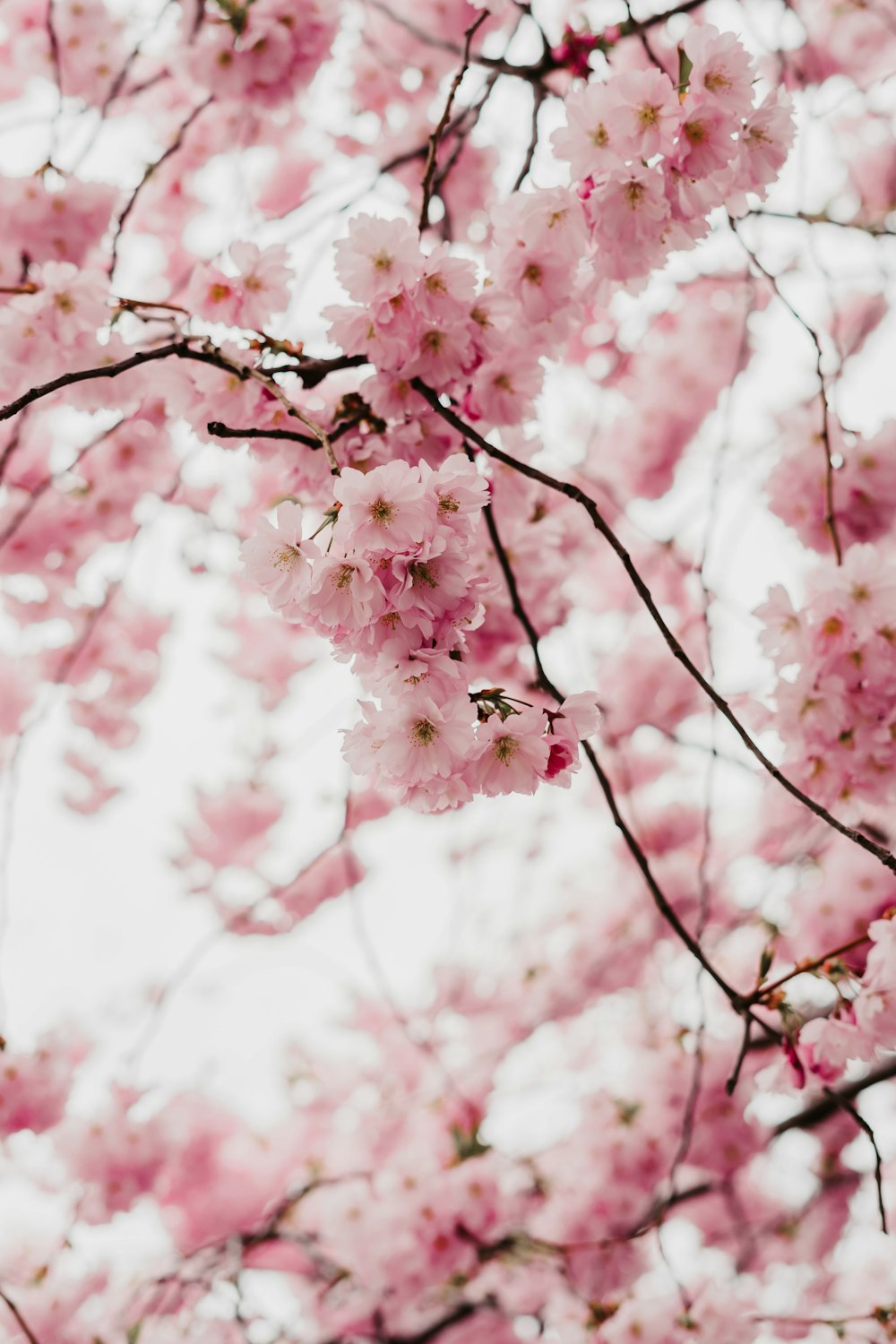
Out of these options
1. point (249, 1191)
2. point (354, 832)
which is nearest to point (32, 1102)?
point (249, 1191)

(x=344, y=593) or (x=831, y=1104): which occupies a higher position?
(x=831, y=1104)

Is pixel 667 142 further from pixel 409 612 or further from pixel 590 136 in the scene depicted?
pixel 409 612

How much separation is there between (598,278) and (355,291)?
0.27 meters

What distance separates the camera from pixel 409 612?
0.77 m

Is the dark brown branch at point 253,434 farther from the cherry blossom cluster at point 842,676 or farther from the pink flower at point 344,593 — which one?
the cherry blossom cluster at point 842,676

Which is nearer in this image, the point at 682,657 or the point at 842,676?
the point at 682,657

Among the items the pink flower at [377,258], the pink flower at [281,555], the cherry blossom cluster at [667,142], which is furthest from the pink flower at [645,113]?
the pink flower at [281,555]

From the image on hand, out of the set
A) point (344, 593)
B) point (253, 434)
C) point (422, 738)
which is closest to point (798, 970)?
point (422, 738)

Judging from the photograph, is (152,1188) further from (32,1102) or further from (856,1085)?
(856,1085)

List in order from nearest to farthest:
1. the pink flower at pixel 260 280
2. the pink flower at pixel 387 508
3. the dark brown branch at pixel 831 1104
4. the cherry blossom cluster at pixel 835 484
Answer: the pink flower at pixel 387 508
the pink flower at pixel 260 280
the cherry blossom cluster at pixel 835 484
the dark brown branch at pixel 831 1104

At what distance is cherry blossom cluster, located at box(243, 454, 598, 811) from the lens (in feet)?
2.46

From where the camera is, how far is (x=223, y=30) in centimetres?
165

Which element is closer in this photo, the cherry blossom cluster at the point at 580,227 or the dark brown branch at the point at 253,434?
the dark brown branch at the point at 253,434

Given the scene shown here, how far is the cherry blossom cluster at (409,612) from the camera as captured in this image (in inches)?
29.5
